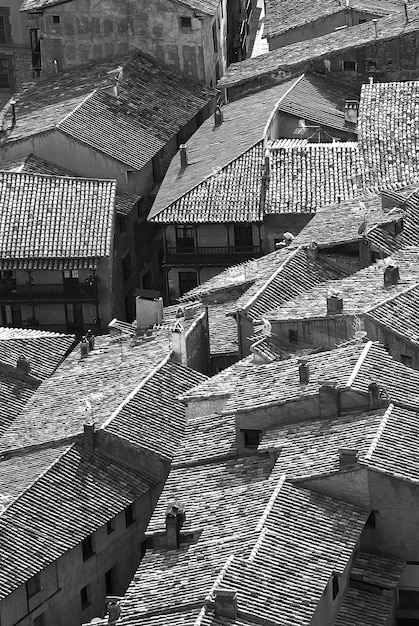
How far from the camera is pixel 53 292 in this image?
109 m

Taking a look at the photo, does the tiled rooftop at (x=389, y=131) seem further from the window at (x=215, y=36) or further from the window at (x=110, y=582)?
the window at (x=110, y=582)

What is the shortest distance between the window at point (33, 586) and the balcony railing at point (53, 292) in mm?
→ 27942

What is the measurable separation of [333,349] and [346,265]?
12.3 metres

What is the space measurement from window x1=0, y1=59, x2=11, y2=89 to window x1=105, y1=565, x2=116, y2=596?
60.3 metres

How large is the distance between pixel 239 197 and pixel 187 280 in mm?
5196

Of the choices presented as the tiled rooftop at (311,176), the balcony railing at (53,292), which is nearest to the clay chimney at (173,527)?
the balcony railing at (53,292)

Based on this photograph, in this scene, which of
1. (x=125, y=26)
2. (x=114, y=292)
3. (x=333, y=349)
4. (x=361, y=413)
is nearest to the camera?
(x=361, y=413)

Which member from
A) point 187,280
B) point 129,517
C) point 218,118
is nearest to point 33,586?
point 129,517

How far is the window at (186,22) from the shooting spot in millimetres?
125750

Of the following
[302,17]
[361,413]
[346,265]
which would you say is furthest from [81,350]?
[302,17]

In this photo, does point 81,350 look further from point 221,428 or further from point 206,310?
point 221,428

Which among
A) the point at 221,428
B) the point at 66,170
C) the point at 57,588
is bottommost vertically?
the point at 57,588

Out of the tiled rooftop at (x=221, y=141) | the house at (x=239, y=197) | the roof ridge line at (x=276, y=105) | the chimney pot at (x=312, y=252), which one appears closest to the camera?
the chimney pot at (x=312, y=252)

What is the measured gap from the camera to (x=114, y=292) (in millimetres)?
110500
